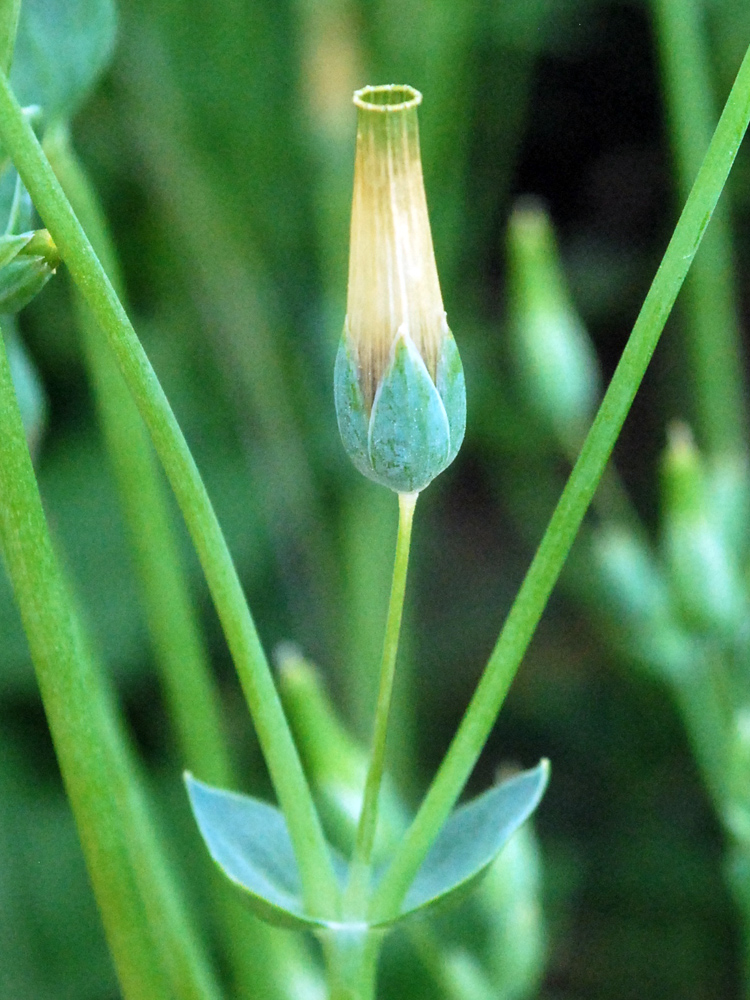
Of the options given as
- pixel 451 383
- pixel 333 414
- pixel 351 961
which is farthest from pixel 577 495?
pixel 333 414

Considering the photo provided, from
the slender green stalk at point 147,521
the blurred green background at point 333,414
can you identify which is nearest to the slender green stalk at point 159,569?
the slender green stalk at point 147,521

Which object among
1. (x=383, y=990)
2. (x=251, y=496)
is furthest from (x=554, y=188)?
(x=383, y=990)

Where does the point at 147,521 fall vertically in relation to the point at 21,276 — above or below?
below

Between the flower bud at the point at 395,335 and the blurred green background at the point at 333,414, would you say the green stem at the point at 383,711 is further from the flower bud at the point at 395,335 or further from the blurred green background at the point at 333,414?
the blurred green background at the point at 333,414

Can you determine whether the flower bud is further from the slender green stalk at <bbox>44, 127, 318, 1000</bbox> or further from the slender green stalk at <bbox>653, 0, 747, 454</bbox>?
the slender green stalk at <bbox>653, 0, 747, 454</bbox>

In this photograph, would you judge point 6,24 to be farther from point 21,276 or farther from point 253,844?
point 253,844

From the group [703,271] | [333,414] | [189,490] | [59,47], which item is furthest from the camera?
[333,414]

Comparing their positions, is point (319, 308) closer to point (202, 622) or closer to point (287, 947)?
point (202, 622)

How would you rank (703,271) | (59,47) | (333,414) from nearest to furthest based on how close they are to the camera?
(59,47)
(703,271)
(333,414)
